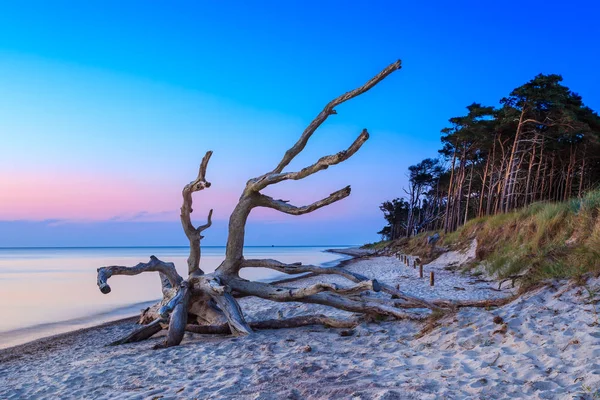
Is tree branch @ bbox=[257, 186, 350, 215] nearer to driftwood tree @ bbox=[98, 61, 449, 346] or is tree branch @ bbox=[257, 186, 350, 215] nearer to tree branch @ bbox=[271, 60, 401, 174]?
driftwood tree @ bbox=[98, 61, 449, 346]

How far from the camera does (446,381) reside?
432cm

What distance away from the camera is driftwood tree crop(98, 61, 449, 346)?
761 centimetres

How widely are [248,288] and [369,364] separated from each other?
3908 mm

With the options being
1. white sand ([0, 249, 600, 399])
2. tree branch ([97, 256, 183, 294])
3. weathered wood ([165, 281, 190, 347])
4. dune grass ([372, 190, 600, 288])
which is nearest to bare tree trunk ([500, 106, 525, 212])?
dune grass ([372, 190, 600, 288])

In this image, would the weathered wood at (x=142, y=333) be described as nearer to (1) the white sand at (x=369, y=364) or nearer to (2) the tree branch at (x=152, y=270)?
(1) the white sand at (x=369, y=364)

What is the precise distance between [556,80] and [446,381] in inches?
1049

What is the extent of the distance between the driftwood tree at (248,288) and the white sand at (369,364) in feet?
1.22

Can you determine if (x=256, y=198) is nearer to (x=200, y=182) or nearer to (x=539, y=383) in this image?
(x=200, y=182)

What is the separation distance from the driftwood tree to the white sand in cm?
37

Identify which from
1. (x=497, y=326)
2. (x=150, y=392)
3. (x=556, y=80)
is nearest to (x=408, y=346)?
(x=497, y=326)

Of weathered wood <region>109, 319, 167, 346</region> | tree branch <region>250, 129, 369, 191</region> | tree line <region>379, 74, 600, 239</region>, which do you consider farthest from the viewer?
tree line <region>379, 74, 600, 239</region>

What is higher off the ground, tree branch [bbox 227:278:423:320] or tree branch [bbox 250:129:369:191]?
tree branch [bbox 250:129:369:191]

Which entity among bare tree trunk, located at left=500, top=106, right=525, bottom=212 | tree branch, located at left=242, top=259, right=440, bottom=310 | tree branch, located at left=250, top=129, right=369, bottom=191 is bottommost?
tree branch, located at left=242, top=259, right=440, bottom=310

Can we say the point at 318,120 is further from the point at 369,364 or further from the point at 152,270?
the point at 369,364
